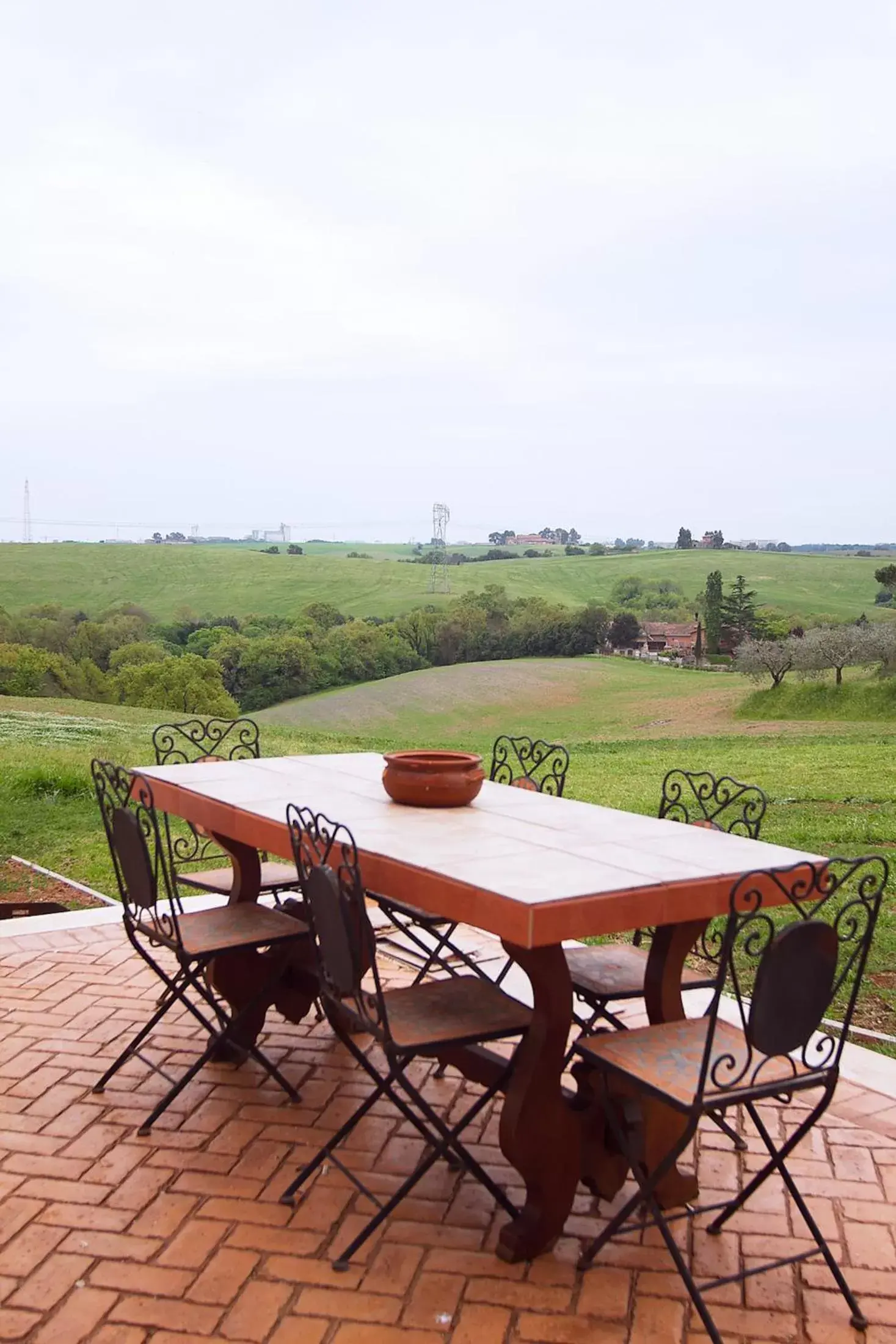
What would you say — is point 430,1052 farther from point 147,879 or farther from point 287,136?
point 287,136

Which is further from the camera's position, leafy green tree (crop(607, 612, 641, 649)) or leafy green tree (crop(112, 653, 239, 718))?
leafy green tree (crop(607, 612, 641, 649))

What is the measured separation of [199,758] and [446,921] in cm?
549

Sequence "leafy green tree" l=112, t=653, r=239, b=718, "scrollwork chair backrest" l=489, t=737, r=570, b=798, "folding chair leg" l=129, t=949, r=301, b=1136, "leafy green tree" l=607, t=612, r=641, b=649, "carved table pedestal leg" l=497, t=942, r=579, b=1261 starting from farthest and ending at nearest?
"leafy green tree" l=607, t=612, r=641, b=649, "leafy green tree" l=112, t=653, r=239, b=718, "scrollwork chair backrest" l=489, t=737, r=570, b=798, "folding chair leg" l=129, t=949, r=301, b=1136, "carved table pedestal leg" l=497, t=942, r=579, b=1261

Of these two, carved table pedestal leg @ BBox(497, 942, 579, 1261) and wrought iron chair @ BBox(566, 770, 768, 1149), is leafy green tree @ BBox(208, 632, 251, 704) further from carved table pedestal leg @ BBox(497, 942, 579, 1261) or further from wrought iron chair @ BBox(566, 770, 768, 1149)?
carved table pedestal leg @ BBox(497, 942, 579, 1261)

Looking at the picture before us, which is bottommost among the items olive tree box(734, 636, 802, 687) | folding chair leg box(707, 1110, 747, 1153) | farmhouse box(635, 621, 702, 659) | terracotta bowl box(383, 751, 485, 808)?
farmhouse box(635, 621, 702, 659)

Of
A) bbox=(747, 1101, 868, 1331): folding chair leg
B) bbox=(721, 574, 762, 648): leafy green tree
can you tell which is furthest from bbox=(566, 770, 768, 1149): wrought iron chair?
bbox=(721, 574, 762, 648): leafy green tree

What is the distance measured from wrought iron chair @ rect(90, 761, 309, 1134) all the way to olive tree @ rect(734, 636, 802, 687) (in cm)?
2908

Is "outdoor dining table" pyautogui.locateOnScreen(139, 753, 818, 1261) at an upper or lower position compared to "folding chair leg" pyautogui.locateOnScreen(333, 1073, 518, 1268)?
upper

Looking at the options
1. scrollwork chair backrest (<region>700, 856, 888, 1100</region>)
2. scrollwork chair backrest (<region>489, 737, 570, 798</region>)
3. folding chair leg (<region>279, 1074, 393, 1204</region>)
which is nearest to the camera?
scrollwork chair backrest (<region>700, 856, 888, 1100</region>)

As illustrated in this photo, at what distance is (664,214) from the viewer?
55.9 ft

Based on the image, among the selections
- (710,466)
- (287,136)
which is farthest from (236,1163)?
(710,466)

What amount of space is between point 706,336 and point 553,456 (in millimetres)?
50624

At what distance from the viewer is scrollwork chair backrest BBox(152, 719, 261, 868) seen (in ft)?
16.4

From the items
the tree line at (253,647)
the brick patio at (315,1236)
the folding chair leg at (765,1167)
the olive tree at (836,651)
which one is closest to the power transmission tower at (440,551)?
the tree line at (253,647)
